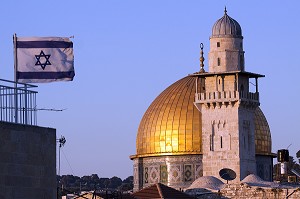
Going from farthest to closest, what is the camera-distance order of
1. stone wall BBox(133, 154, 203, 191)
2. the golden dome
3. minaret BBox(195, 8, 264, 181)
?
stone wall BBox(133, 154, 203, 191) → the golden dome → minaret BBox(195, 8, 264, 181)

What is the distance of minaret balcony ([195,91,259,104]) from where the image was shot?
333 feet

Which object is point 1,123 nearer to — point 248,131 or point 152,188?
point 152,188

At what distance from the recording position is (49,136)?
119 ft

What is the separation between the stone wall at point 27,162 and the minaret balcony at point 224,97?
6570 centimetres

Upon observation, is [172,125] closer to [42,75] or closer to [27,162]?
[42,75]

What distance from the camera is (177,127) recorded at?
109562 mm

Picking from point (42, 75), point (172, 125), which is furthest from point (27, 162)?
point (172, 125)

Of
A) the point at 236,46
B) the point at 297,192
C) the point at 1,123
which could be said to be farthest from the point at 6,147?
the point at 236,46

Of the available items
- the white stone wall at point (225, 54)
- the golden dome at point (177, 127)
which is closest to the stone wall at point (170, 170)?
the golden dome at point (177, 127)

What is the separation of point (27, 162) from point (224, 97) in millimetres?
66948

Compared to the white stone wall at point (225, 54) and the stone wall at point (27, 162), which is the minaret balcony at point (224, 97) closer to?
the white stone wall at point (225, 54)

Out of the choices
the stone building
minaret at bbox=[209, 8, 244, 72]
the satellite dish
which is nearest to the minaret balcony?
the stone building

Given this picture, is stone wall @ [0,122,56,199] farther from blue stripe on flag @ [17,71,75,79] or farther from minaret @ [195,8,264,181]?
minaret @ [195,8,264,181]

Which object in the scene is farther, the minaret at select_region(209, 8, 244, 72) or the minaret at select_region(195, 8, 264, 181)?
the minaret at select_region(195, 8, 264, 181)
